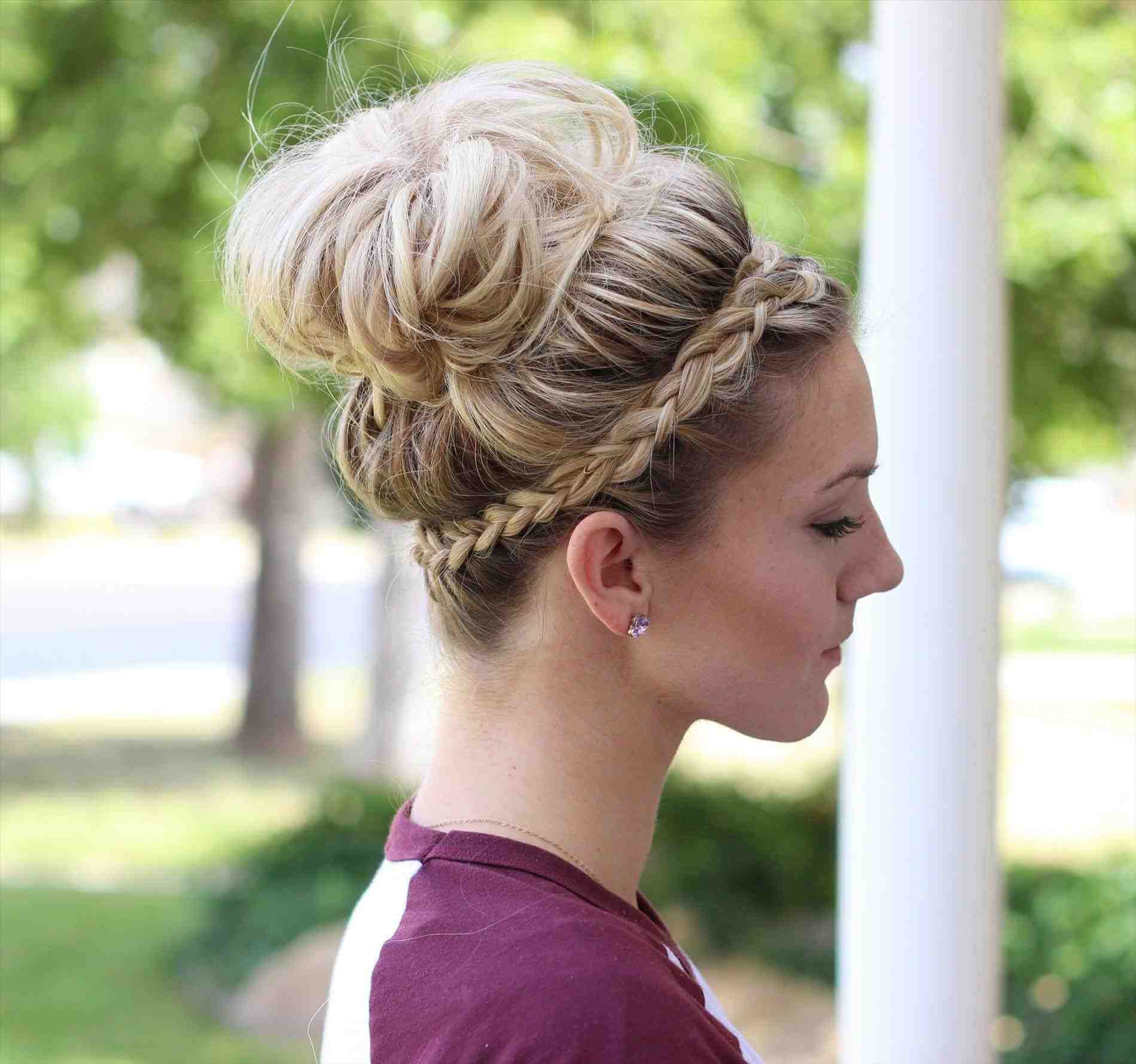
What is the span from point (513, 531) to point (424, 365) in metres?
0.17

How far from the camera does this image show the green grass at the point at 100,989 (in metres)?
5.45

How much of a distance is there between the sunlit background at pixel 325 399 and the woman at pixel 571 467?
0.60 m

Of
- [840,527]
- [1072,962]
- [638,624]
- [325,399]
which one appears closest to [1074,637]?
[1072,962]

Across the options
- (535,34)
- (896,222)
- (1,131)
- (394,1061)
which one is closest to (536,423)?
(394,1061)

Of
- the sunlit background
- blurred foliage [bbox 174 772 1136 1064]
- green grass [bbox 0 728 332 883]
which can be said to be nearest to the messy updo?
the sunlit background

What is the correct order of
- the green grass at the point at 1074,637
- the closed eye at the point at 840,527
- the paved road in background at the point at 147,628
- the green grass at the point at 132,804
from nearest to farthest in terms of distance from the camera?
the closed eye at the point at 840,527
the green grass at the point at 132,804
the paved road in background at the point at 147,628
the green grass at the point at 1074,637

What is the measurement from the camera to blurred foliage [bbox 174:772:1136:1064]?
17.7 ft

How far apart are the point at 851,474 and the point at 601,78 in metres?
3.46

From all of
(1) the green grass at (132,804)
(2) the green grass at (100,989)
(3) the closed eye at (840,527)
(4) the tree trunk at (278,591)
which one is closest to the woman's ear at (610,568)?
(3) the closed eye at (840,527)

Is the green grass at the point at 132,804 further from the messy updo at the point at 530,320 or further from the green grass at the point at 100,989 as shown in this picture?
the messy updo at the point at 530,320

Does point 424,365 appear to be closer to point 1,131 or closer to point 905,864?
point 905,864

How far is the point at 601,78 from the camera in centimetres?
442

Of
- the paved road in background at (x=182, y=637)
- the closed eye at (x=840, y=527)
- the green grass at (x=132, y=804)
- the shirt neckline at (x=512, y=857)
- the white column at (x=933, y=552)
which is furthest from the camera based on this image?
the paved road in background at (x=182, y=637)

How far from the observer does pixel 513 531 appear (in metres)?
1.22
